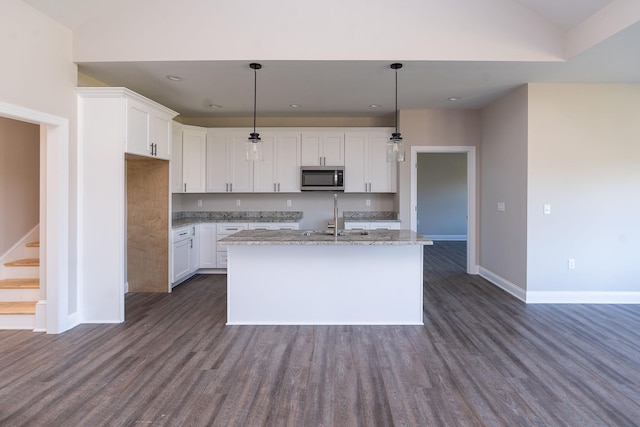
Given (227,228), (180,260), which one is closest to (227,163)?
(227,228)

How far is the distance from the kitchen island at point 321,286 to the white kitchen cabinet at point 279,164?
245 cm

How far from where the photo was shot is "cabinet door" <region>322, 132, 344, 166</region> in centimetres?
572

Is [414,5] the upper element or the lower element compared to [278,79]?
upper

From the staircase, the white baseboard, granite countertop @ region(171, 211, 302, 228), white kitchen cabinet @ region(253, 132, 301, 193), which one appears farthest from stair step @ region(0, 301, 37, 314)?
the white baseboard

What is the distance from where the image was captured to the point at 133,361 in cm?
267

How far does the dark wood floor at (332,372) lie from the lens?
6.60ft

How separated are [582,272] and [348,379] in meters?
3.50

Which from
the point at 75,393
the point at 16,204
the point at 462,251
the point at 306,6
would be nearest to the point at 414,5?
the point at 306,6

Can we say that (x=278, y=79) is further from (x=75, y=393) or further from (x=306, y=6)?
(x=75, y=393)

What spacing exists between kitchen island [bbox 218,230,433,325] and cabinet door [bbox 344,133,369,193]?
2399mm

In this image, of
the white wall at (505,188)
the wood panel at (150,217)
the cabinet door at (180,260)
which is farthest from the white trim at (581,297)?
the wood panel at (150,217)

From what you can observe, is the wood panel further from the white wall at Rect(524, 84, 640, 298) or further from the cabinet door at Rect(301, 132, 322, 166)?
the white wall at Rect(524, 84, 640, 298)

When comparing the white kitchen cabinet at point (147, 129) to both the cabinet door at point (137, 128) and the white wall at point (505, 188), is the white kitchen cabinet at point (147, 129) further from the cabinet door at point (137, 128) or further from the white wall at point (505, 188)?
the white wall at point (505, 188)

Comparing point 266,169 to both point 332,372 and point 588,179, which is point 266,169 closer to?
point 332,372
